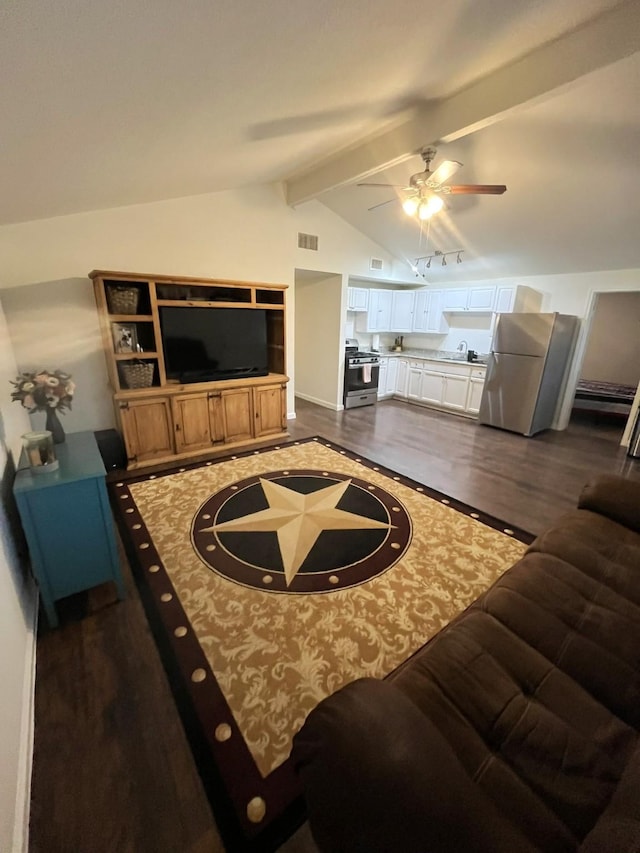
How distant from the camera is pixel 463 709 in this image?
102 centimetres

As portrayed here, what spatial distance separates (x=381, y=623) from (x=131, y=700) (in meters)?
1.18

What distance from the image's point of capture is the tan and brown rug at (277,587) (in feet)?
4.40

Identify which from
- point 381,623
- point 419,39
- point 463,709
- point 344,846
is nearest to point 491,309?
point 419,39

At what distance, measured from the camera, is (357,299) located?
5.97 m

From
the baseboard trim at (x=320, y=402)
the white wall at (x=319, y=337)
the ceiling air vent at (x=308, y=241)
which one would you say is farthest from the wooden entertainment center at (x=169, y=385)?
the baseboard trim at (x=320, y=402)

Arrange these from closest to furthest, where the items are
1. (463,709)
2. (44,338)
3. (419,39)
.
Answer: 1. (463,709)
2. (419,39)
3. (44,338)

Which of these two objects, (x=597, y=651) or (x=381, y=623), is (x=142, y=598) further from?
(x=597, y=651)

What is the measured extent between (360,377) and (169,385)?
10.5 feet

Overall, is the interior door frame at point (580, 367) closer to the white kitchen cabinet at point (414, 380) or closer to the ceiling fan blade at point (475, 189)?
the white kitchen cabinet at point (414, 380)

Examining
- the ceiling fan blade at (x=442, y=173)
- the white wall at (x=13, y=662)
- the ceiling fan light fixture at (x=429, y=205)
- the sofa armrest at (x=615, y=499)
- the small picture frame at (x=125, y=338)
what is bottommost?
the white wall at (x=13, y=662)

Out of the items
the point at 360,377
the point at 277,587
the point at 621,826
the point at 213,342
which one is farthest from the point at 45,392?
the point at 360,377

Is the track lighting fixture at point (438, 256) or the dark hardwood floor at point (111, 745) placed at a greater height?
the track lighting fixture at point (438, 256)

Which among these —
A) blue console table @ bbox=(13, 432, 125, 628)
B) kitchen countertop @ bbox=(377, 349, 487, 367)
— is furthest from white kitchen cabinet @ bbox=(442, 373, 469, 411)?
blue console table @ bbox=(13, 432, 125, 628)

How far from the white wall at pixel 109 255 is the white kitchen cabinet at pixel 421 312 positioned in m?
2.54
